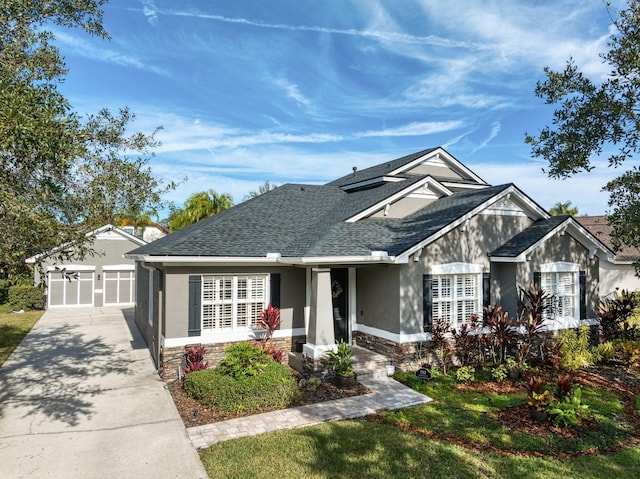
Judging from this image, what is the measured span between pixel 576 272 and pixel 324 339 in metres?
9.39

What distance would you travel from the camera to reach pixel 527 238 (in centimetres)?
1286

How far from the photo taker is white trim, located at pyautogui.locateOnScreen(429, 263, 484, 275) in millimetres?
11852

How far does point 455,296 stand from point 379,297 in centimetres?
244

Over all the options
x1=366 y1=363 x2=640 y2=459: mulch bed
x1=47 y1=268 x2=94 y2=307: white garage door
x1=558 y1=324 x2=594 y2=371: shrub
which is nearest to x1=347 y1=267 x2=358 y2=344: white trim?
x1=366 y1=363 x2=640 y2=459: mulch bed

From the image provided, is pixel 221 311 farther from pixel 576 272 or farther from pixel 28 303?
pixel 28 303

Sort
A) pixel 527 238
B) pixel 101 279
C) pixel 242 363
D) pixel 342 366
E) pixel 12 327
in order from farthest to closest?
pixel 101 279 < pixel 12 327 < pixel 527 238 < pixel 342 366 < pixel 242 363

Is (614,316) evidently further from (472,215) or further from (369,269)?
(369,269)

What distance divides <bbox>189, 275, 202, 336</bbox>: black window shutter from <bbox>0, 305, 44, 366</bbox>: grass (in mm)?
6939

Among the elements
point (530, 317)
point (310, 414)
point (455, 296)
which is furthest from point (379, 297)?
point (310, 414)

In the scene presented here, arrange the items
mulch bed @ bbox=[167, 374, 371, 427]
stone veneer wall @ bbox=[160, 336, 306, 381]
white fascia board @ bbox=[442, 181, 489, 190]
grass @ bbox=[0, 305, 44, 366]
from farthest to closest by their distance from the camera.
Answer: white fascia board @ bbox=[442, 181, 489, 190] → grass @ bbox=[0, 305, 44, 366] → stone veneer wall @ bbox=[160, 336, 306, 381] → mulch bed @ bbox=[167, 374, 371, 427]

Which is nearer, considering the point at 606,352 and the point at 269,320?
the point at 269,320

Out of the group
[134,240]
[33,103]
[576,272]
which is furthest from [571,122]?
[134,240]

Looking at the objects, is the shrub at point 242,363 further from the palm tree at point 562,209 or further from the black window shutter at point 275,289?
the palm tree at point 562,209

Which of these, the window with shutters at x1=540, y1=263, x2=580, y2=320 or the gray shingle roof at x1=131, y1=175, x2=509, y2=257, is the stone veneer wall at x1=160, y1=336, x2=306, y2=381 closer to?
the gray shingle roof at x1=131, y1=175, x2=509, y2=257
